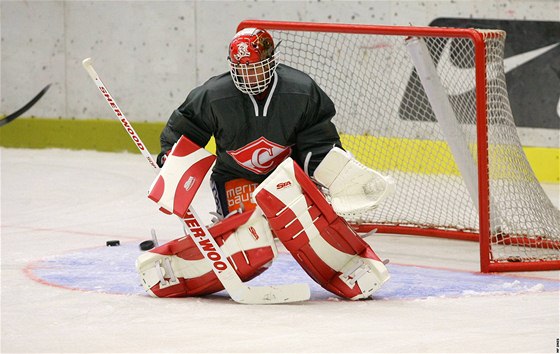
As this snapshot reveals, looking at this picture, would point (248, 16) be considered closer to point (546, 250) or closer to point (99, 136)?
point (99, 136)

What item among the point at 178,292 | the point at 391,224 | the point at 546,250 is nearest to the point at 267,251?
the point at 178,292

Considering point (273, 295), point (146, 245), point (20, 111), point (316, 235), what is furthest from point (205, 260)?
point (20, 111)

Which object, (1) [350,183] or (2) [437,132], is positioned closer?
(1) [350,183]

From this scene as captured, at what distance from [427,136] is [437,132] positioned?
213 millimetres

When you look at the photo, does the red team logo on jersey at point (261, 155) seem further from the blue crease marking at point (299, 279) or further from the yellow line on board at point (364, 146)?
the yellow line on board at point (364, 146)

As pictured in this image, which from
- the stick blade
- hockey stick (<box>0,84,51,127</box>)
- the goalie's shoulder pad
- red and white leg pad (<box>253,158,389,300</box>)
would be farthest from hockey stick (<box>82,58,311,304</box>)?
hockey stick (<box>0,84,51,127</box>)

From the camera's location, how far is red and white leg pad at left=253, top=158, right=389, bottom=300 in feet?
11.0

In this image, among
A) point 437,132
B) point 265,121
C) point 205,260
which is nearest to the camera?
point 205,260

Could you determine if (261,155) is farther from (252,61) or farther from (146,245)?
(146,245)

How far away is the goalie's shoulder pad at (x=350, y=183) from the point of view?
333 cm

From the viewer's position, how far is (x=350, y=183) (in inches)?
133

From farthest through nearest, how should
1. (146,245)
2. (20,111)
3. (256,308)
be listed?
(20,111) → (146,245) → (256,308)

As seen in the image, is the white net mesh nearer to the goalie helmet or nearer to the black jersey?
the black jersey

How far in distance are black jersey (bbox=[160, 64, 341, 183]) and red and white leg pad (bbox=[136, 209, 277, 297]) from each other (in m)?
0.31
